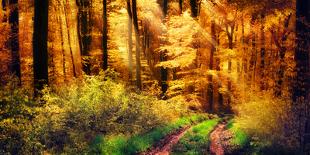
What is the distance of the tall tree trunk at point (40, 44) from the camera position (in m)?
17.3

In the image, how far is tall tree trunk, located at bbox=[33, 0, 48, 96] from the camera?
17.3 metres

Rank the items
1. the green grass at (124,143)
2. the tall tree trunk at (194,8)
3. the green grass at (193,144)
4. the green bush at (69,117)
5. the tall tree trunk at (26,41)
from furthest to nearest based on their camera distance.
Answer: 1. the tall tree trunk at (26,41)
2. the tall tree trunk at (194,8)
3. the green grass at (193,144)
4. the green grass at (124,143)
5. the green bush at (69,117)

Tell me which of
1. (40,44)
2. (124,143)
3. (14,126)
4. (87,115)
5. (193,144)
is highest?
(40,44)

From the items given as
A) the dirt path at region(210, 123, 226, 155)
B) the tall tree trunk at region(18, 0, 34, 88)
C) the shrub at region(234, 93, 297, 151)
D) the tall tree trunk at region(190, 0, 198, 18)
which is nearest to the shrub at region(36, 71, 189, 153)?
the dirt path at region(210, 123, 226, 155)

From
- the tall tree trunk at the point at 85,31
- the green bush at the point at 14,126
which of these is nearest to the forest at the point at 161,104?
the green bush at the point at 14,126

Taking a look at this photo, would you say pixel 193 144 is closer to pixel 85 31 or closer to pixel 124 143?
pixel 124 143

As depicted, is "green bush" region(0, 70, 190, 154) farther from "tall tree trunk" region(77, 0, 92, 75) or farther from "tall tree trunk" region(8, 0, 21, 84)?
"tall tree trunk" region(77, 0, 92, 75)

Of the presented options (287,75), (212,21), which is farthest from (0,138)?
(212,21)

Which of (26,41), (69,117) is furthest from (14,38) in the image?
(26,41)

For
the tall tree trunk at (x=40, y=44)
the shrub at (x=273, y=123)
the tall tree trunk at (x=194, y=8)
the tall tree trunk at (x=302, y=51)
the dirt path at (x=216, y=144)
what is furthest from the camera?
the tall tree trunk at (x=194, y=8)

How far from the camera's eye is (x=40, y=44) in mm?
17531

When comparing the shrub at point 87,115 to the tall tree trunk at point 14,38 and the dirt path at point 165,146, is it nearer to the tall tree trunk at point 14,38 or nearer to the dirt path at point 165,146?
the dirt path at point 165,146

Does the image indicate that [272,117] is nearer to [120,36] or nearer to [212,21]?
[212,21]

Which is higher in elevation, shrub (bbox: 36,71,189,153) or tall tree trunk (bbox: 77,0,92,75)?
tall tree trunk (bbox: 77,0,92,75)
